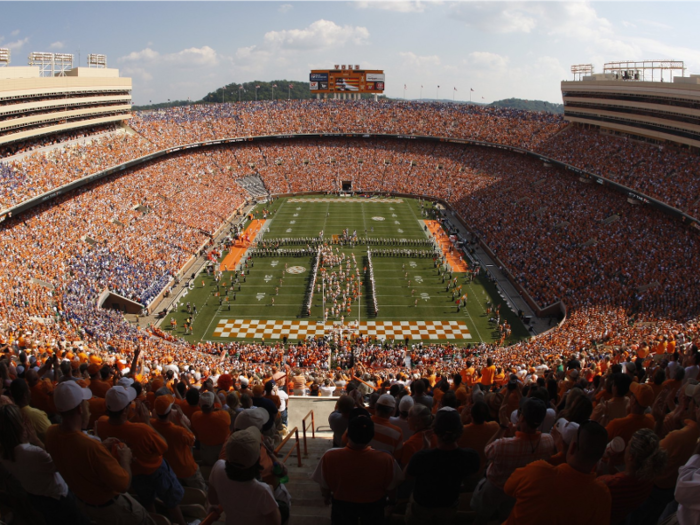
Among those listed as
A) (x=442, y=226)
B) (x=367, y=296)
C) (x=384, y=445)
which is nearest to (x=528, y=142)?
(x=442, y=226)

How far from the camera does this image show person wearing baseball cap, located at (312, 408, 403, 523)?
4.34 metres

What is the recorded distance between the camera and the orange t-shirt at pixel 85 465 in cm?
443

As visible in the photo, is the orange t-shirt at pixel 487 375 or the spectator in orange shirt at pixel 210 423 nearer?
the spectator in orange shirt at pixel 210 423

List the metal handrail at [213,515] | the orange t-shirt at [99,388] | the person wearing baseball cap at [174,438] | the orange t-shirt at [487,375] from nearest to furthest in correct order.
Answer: the metal handrail at [213,515]
the person wearing baseball cap at [174,438]
the orange t-shirt at [99,388]
the orange t-shirt at [487,375]

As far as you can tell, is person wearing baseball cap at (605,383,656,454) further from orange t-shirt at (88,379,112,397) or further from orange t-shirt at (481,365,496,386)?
orange t-shirt at (481,365,496,386)

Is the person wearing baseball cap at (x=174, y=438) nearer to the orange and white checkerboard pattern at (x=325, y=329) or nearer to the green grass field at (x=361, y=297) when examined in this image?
the orange and white checkerboard pattern at (x=325, y=329)

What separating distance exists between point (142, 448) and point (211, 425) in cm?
176

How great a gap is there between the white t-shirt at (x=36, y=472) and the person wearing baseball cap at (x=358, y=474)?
A: 222 cm

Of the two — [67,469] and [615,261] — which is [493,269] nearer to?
[615,261]

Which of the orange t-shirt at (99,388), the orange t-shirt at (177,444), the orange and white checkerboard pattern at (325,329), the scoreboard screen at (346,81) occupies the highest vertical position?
the scoreboard screen at (346,81)

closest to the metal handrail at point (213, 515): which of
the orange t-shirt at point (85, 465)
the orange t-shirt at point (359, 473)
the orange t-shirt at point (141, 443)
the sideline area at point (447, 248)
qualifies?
the orange t-shirt at point (85, 465)

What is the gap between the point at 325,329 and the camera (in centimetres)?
2973

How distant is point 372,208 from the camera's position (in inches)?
2158

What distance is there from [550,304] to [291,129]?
153ft
